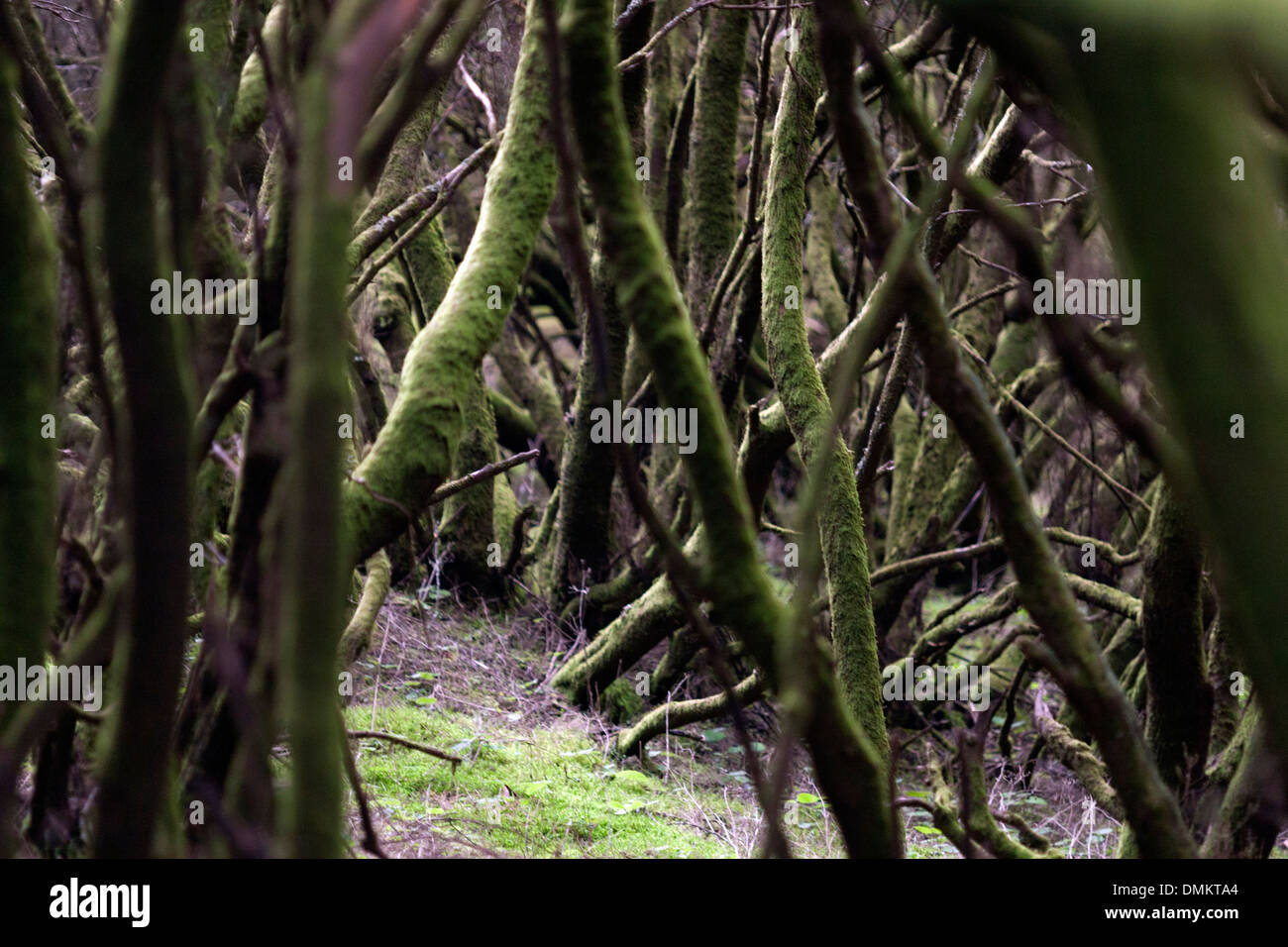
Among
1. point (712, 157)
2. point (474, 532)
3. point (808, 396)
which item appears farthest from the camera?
point (474, 532)

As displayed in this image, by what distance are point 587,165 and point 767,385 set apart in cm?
650

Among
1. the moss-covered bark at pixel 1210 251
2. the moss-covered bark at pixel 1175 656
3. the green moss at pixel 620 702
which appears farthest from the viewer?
the green moss at pixel 620 702

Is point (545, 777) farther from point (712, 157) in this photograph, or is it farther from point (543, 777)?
point (712, 157)

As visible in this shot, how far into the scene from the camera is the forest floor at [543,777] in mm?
3330

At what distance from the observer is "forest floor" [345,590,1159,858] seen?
10.9ft

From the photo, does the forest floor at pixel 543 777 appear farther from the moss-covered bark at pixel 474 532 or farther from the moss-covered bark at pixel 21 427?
the moss-covered bark at pixel 21 427

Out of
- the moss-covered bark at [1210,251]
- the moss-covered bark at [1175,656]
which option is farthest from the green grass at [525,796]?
the moss-covered bark at [1210,251]

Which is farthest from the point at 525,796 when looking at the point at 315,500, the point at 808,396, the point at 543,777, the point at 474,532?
the point at 315,500

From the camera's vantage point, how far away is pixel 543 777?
3.96 meters

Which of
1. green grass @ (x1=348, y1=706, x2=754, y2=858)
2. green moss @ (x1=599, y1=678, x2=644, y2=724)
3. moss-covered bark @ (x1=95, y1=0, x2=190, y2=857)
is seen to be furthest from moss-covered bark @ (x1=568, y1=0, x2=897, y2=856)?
green moss @ (x1=599, y1=678, x2=644, y2=724)
